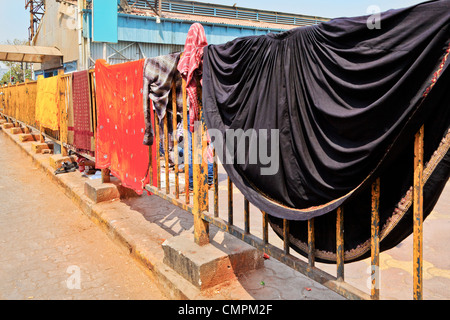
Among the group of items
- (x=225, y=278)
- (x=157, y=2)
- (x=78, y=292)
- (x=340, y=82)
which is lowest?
(x=78, y=292)

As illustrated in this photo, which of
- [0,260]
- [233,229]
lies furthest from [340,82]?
[0,260]

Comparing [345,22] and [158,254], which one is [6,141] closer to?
[158,254]

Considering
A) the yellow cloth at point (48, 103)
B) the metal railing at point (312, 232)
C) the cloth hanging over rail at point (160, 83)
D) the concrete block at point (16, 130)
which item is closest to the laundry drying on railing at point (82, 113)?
the yellow cloth at point (48, 103)

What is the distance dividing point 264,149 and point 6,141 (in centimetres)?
1756

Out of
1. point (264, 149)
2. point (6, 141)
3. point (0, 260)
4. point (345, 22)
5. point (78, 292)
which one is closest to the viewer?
point (345, 22)

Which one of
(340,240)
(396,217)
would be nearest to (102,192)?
(340,240)

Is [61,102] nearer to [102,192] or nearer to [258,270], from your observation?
[102,192]

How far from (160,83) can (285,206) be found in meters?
2.18

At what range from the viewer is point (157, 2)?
21.0m

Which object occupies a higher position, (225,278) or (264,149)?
(264,149)

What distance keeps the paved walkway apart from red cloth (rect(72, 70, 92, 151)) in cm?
119

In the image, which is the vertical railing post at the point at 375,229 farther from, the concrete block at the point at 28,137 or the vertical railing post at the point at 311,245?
the concrete block at the point at 28,137

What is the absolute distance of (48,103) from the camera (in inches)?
378

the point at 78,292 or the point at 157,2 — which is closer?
the point at 78,292
